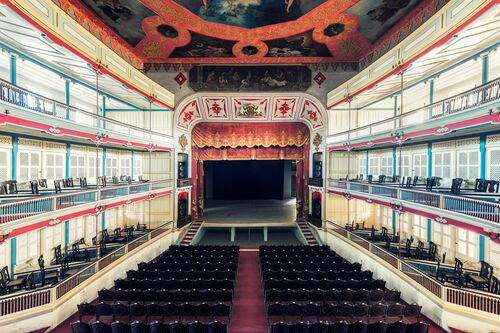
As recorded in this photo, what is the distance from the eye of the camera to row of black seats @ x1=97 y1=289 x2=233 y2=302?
31.6ft

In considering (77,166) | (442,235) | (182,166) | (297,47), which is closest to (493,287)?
(442,235)

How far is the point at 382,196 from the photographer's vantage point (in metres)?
13.7

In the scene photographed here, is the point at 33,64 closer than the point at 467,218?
No

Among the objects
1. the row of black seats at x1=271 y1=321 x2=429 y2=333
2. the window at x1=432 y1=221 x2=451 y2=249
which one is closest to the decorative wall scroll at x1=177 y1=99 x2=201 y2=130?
the row of black seats at x1=271 y1=321 x2=429 y2=333

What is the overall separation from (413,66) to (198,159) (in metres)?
16.7

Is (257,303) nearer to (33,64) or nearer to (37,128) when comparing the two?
(37,128)

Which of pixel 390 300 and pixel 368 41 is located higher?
pixel 368 41

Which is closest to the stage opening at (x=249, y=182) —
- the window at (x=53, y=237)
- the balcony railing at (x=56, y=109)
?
the balcony railing at (x=56, y=109)

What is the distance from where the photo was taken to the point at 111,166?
1838 cm

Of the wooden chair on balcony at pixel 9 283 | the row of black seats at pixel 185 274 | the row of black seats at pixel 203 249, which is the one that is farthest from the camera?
the row of black seats at pixel 203 249

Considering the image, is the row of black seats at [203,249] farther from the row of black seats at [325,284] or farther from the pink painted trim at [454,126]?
the pink painted trim at [454,126]

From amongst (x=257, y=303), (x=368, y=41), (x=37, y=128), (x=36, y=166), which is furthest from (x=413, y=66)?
(x=36, y=166)

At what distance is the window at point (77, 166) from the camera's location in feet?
49.9

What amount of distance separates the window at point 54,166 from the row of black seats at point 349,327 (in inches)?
531
